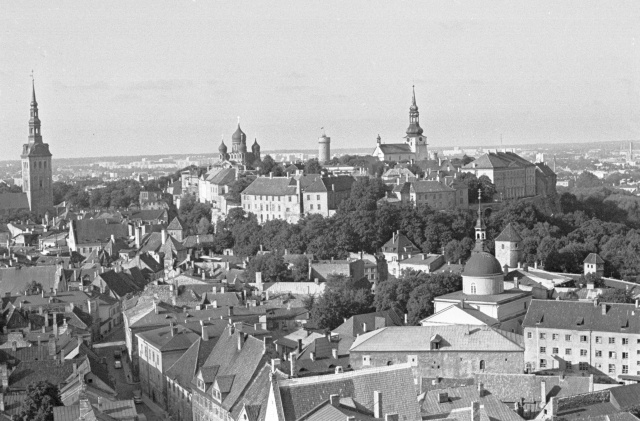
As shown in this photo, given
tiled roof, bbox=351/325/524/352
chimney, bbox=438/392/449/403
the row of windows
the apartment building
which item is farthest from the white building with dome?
chimney, bbox=438/392/449/403

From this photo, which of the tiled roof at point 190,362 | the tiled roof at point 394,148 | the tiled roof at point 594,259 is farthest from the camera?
the tiled roof at point 394,148

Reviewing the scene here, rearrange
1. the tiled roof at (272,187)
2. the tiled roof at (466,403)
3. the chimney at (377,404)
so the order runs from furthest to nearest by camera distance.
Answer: the tiled roof at (272,187) < the tiled roof at (466,403) < the chimney at (377,404)

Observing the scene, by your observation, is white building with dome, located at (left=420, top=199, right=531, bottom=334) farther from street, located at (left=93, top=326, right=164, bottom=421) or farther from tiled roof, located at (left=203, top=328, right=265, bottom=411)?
street, located at (left=93, top=326, right=164, bottom=421)

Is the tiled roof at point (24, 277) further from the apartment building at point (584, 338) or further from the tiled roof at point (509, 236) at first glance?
the apartment building at point (584, 338)

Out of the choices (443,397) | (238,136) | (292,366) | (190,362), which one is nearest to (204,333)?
(190,362)

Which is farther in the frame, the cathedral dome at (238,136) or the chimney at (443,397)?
the cathedral dome at (238,136)

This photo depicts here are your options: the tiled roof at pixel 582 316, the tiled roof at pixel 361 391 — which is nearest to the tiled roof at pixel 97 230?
the tiled roof at pixel 582 316

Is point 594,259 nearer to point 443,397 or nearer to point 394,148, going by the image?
point 443,397
